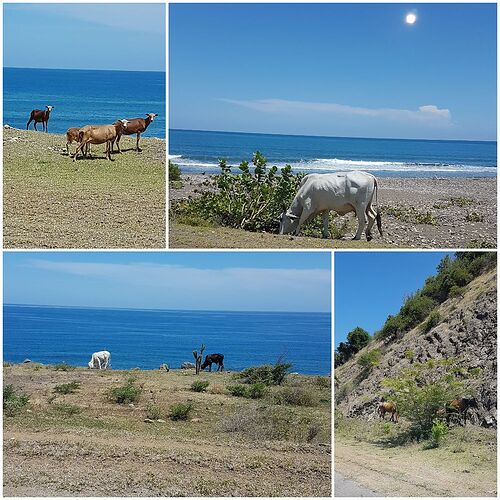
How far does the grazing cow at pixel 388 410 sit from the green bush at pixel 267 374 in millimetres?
1199

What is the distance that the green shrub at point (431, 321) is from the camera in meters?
9.15

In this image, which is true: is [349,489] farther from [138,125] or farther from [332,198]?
[138,125]

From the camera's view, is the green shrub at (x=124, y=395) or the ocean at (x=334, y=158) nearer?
the green shrub at (x=124, y=395)

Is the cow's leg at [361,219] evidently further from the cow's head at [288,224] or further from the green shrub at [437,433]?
the green shrub at [437,433]

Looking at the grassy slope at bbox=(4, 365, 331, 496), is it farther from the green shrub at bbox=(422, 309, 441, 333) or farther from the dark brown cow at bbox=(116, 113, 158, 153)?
the dark brown cow at bbox=(116, 113, 158, 153)

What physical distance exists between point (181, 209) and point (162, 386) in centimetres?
210

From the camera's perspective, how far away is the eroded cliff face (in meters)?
8.31

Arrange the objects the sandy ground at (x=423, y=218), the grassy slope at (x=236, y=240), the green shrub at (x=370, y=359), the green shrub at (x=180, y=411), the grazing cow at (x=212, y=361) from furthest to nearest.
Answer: the grazing cow at (x=212, y=361), the green shrub at (x=370, y=359), the sandy ground at (x=423, y=218), the green shrub at (x=180, y=411), the grassy slope at (x=236, y=240)

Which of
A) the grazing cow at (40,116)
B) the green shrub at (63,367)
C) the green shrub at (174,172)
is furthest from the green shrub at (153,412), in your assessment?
the grazing cow at (40,116)

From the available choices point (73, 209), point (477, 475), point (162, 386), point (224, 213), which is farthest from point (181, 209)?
point (477, 475)

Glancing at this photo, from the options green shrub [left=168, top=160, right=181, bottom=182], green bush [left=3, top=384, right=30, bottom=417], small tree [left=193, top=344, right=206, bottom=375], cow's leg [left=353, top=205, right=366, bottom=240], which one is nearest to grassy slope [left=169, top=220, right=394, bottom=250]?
cow's leg [left=353, top=205, right=366, bottom=240]

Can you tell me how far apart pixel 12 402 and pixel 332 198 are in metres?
4.29

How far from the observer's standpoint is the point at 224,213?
29.8 ft

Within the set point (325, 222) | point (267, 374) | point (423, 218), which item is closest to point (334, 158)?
point (423, 218)
